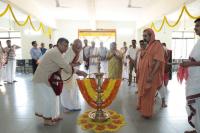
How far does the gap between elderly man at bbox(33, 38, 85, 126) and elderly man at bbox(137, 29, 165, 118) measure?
135cm

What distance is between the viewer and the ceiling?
300 inches

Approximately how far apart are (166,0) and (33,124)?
6.38 metres

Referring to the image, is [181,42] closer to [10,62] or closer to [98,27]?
[98,27]

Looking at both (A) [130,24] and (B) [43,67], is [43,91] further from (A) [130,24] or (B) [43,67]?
(A) [130,24]

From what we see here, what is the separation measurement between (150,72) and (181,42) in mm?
10675

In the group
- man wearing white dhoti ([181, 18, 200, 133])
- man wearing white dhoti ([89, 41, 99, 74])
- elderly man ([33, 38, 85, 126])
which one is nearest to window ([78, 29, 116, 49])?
man wearing white dhoti ([89, 41, 99, 74])

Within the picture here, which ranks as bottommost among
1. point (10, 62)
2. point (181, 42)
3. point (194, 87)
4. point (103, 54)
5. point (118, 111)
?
point (118, 111)

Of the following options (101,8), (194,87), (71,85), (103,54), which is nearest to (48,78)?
(71,85)

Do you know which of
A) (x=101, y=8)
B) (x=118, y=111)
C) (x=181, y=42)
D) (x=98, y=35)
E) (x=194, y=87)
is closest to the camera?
(x=194, y=87)

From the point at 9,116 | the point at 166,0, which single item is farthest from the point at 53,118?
the point at 166,0

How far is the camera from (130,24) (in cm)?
1354

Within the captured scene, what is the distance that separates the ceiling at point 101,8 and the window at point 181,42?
3.01 m

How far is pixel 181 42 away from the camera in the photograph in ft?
43.9

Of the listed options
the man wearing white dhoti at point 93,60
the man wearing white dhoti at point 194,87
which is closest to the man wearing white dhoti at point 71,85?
the man wearing white dhoti at point 194,87
